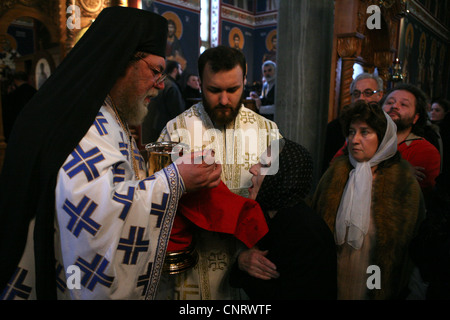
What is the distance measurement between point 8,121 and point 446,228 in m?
4.19

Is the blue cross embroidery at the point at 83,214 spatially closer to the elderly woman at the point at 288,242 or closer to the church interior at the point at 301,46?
the elderly woman at the point at 288,242

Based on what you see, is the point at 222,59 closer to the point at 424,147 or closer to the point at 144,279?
the point at 144,279

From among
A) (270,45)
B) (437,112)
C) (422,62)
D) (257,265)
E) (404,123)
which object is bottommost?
(257,265)

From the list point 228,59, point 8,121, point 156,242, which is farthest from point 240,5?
point 156,242

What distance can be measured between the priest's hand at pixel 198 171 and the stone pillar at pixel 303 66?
7.04 feet

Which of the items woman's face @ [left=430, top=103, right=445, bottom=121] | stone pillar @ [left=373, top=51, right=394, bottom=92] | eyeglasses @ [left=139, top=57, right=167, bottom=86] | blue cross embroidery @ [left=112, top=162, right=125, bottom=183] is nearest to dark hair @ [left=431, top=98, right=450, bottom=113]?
woman's face @ [left=430, top=103, right=445, bottom=121]

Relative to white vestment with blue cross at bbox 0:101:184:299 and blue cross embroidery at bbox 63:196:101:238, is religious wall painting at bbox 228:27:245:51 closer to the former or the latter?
white vestment with blue cross at bbox 0:101:184:299

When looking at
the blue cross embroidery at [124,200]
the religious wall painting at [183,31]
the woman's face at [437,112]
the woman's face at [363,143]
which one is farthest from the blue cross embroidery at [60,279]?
the religious wall painting at [183,31]

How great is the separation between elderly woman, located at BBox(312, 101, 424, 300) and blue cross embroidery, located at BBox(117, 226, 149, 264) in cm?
119

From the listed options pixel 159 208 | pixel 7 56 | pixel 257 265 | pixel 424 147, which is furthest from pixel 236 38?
pixel 159 208

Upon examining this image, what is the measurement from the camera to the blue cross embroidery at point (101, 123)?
49.2 inches

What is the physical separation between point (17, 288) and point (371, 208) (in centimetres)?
176

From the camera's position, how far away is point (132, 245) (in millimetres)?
1180

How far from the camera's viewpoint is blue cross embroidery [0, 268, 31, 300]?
1.17 meters
